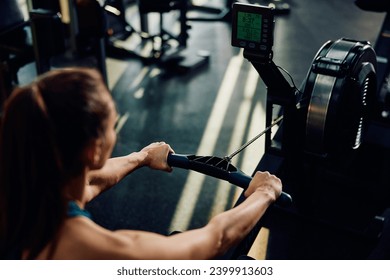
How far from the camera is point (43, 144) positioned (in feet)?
3.09

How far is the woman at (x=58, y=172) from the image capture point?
0.94 m

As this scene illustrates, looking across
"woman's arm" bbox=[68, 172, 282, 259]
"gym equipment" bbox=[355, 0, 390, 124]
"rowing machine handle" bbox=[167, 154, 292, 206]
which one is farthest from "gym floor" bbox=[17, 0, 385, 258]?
"woman's arm" bbox=[68, 172, 282, 259]

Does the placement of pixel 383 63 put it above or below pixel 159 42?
above

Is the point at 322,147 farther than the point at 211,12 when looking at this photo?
No

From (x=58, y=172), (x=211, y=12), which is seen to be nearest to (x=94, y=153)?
(x=58, y=172)

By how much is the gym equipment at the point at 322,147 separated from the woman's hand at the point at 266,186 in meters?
0.66

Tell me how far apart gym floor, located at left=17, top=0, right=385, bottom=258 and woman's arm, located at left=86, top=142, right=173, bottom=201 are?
1046mm

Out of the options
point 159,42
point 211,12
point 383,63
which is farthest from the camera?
point 211,12

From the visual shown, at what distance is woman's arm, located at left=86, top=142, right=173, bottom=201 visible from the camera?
1.49 m

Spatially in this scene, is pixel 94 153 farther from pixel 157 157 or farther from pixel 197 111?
pixel 197 111

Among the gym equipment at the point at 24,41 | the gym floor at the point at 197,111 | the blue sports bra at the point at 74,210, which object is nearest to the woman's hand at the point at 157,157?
the blue sports bra at the point at 74,210

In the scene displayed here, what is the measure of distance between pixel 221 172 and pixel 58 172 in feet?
2.12

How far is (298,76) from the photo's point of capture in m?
4.41

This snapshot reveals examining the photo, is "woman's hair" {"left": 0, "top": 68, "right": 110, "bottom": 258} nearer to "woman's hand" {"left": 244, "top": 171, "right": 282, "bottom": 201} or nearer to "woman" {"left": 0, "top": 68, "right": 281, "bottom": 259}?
"woman" {"left": 0, "top": 68, "right": 281, "bottom": 259}
